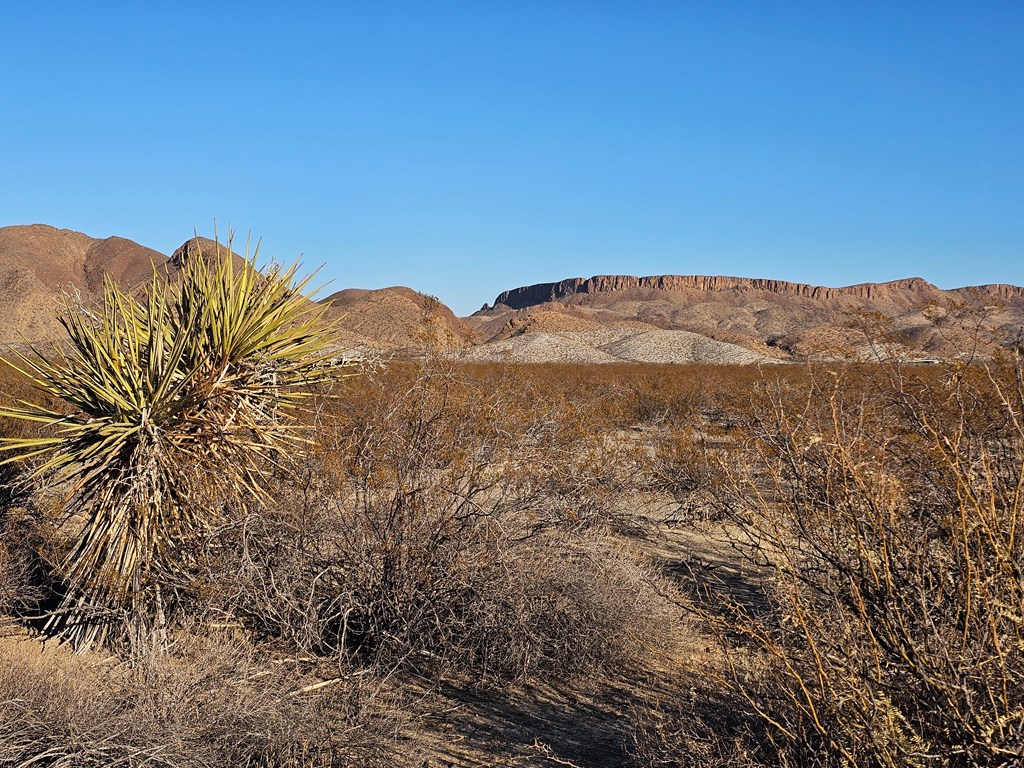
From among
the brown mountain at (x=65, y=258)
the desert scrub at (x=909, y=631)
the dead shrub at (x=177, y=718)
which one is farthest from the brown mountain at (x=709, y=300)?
the desert scrub at (x=909, y=631)

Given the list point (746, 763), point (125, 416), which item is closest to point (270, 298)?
point (125, 416)

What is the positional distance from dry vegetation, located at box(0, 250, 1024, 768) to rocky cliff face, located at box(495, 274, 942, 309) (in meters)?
A: 157

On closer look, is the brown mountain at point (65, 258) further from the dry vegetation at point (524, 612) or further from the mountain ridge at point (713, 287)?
the mountain ridge at point (713, 287)

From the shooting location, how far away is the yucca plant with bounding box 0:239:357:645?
5.78 metres

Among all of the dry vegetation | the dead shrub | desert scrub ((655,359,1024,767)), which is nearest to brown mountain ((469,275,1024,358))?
the dry vegetation

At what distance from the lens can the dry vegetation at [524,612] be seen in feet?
9.98

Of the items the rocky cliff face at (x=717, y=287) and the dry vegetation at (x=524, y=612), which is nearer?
the dry vegetation at (x=524, y=612)

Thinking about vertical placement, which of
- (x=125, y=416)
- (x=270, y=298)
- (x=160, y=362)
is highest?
(x=270, y=298)

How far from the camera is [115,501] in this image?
5.80m

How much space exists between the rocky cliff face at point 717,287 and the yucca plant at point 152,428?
520 feet

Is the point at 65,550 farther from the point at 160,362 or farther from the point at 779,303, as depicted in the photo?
the point at 779,303

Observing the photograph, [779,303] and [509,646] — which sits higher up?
[779,303]

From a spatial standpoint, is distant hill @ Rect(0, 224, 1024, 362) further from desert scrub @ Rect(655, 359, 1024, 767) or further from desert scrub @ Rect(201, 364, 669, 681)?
desert scrub @ Rect(655, 359, 1024, 767)

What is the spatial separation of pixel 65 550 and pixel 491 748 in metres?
4.26
